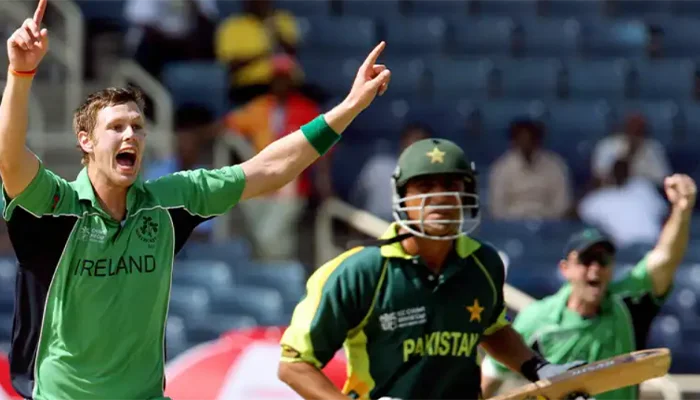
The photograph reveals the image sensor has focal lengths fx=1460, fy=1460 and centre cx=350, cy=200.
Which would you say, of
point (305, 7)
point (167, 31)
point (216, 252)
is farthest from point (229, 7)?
point (216, 252)

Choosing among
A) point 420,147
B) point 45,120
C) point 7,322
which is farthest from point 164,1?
point 420,147

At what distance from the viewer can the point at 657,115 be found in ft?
41.7

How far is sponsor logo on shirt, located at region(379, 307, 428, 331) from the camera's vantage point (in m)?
5.01

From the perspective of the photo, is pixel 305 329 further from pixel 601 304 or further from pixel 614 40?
pixel 614 40

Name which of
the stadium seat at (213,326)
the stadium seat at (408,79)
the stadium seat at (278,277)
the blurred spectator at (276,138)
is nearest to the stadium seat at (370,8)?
the stadium seat at (408,79)

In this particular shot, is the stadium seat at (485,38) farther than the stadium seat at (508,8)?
No

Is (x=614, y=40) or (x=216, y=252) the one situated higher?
(x=614, y=40)

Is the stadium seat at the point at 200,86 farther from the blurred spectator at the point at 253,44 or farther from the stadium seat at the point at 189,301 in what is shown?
the stadium seat at the point at 189,301

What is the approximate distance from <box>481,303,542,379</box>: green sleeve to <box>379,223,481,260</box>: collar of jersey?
1.05 meters

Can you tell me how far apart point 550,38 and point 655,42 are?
106cm

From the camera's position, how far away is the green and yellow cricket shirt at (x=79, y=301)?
4512 mm

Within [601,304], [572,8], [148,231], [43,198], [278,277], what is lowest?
[278,277]

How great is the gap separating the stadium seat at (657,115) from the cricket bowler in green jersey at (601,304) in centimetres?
597

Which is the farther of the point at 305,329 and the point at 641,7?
the point at 641,7
